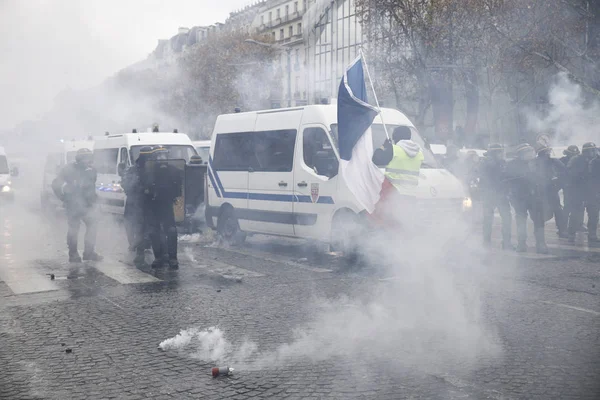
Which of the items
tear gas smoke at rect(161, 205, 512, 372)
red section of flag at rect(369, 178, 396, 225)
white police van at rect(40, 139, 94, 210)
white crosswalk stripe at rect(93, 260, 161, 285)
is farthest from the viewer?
white police van at rect(40, 139, 94, 210)

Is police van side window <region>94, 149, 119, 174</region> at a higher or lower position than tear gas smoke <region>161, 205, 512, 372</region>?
higher

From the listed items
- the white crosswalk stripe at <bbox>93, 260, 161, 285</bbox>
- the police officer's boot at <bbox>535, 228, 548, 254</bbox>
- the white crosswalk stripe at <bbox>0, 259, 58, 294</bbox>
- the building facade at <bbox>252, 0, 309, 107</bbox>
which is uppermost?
the building facade at <bbox>252, 0, 309, 107</bbox>

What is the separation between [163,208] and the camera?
1018cm

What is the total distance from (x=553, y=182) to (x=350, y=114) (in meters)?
7.72

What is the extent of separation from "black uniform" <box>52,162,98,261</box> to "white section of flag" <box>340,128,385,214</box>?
5.08 meters

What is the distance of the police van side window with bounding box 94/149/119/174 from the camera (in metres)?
17.9

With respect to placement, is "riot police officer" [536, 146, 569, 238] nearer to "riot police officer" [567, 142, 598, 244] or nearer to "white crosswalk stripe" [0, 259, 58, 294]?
"riot police officer" [567, 142, 598, 244]

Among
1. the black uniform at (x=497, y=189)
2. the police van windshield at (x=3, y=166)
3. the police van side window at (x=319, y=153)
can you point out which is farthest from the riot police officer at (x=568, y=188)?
the police van windshield at (x=3, y=166)

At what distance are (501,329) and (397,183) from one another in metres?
2.51

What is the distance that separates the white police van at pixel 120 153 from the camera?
56.5 feet

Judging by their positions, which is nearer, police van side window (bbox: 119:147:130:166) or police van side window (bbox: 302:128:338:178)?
police van side window (bbox: 302:128:338:178)

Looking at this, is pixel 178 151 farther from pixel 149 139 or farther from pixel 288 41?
pixel 288 41

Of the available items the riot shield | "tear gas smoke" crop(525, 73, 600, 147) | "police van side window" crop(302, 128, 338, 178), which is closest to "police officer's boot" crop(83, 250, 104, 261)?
the riot shield

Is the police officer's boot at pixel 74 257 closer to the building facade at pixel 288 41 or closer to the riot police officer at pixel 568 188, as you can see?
the building facade at pixel 288 41
